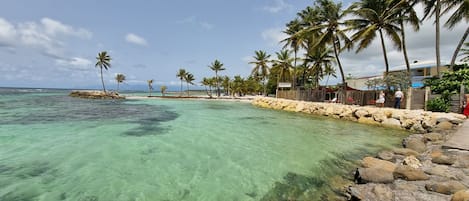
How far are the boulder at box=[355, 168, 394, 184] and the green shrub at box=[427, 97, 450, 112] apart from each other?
38.7ft

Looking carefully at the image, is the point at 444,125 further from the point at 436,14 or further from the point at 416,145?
the point at 436,14

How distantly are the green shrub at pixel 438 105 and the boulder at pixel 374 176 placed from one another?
11.8 meters

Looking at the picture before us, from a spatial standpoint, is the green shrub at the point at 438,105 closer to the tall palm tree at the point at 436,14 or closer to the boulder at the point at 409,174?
the tall palm tree at the point at 436,14

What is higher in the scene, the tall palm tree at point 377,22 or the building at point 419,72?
the tall palm tree at point 377,22

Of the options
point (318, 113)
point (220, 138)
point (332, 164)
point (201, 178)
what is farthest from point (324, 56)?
point (201, 178)

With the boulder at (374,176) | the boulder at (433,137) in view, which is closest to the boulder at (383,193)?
the boulder at (374,176)

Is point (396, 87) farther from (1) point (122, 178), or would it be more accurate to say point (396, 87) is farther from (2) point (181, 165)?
(1) point (122, 178)

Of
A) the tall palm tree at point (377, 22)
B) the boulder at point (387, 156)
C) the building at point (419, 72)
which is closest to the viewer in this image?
the boulder at point (387, 156)

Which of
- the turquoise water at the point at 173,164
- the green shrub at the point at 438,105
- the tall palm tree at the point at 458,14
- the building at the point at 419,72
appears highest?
the tall palm tree at the point at 458,14

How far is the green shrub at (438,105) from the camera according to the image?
13055mm

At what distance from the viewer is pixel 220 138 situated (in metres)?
9.75

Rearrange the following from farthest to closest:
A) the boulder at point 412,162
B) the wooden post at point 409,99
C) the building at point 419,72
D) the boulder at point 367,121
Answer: the building at point 419,72 → the wooden post at point 409,99 → the boulder at point 367,121 → the boulder at point 412,162

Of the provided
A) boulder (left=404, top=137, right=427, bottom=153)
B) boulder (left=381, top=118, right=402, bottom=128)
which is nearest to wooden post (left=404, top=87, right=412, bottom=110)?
boulder (left=381, top=118, right=402, bottom=128)

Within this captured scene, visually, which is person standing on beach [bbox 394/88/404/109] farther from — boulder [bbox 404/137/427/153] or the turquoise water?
boulder [bbox 404/137/427/153]
